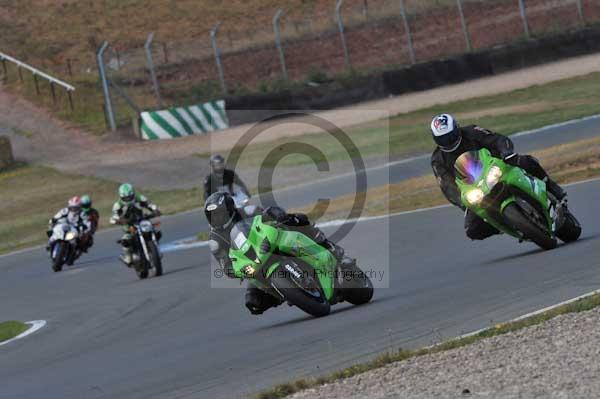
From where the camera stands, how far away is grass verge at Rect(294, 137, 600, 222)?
21.1 meters

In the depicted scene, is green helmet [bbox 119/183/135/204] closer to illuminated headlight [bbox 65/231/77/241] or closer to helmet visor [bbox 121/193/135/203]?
helmet visor [bbox 121/193/135/203]

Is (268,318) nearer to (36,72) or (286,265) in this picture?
(286,265)

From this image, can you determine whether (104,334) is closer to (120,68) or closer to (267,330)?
(267,330)

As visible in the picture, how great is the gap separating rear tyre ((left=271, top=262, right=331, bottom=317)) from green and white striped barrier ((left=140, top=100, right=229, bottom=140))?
Answer: 27.0m

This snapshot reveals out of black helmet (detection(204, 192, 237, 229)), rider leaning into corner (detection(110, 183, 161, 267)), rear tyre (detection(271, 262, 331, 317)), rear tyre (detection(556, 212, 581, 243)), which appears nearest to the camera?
rear tyre (detection(271, 262, 331, 317))

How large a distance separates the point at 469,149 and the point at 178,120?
26.2 metres

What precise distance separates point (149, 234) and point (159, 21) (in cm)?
3580

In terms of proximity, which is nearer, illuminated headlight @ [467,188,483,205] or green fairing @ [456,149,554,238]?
green fairing @ [456,149,554,238]

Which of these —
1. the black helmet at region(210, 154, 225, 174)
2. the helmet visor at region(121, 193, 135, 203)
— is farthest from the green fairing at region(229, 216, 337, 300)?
the helmet visor at region(121, 193, 135, 203)

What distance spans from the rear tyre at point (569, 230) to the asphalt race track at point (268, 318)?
0.14 metres

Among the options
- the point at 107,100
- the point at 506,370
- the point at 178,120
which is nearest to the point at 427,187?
the point at 506,370

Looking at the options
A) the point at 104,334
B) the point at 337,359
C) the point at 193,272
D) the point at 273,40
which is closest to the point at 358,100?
the point at 273,40

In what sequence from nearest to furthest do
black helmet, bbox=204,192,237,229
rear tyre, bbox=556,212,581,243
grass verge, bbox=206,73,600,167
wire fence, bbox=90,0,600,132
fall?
1. black helmet, bbox=204,192,237,229
2. rear tyre, bbox=556,212,581,243
3. grass verge, bbox=206,73,600,167
4. wire fence, bbox=90,0,600,132

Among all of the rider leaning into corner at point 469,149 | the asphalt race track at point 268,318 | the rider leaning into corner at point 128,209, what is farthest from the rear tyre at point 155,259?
the rider leaning into corner at point 469,149
